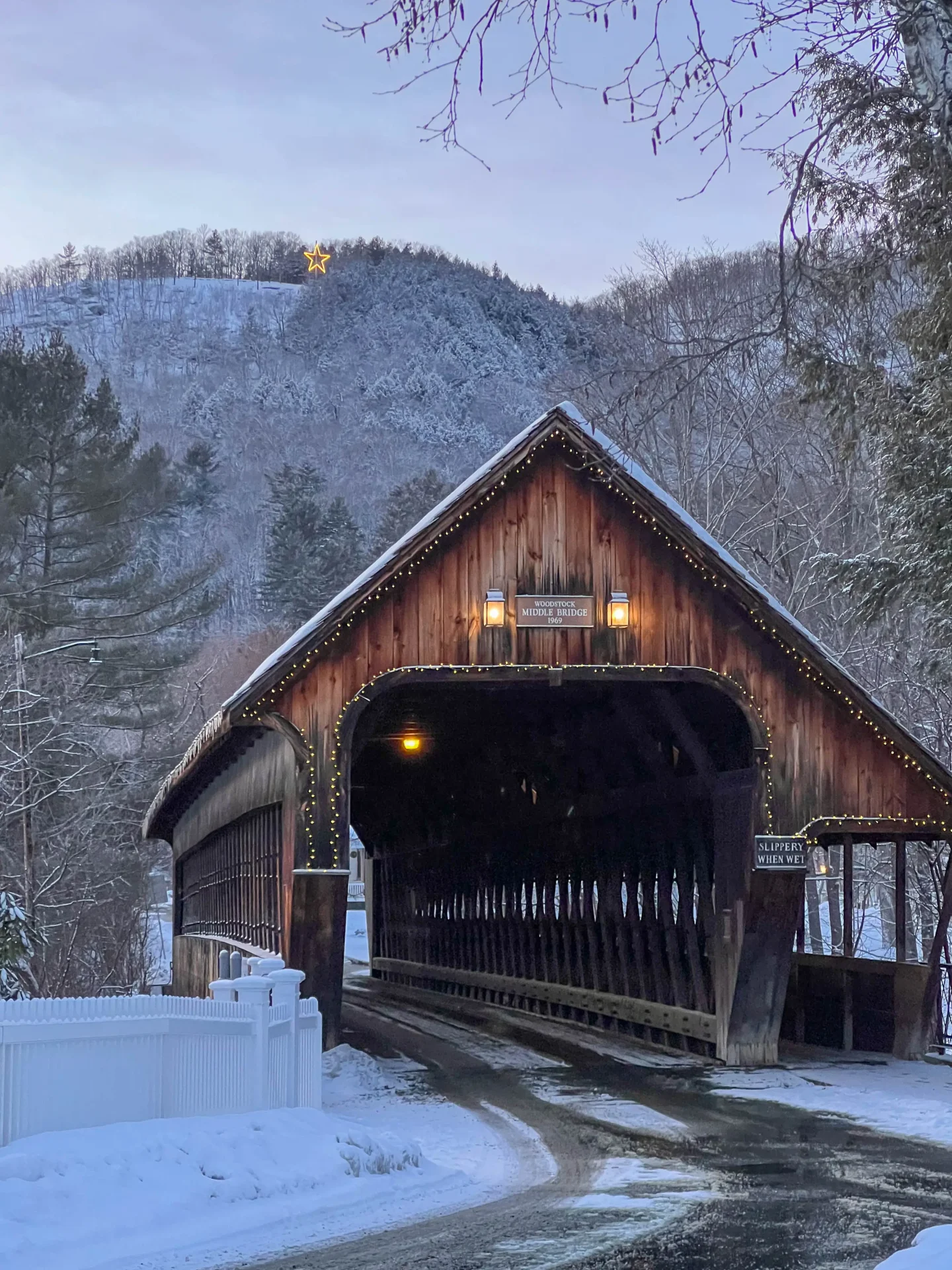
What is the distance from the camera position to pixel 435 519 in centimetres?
1572

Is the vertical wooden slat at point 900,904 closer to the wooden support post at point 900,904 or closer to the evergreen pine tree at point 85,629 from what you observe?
the wooden support post at point 900,904

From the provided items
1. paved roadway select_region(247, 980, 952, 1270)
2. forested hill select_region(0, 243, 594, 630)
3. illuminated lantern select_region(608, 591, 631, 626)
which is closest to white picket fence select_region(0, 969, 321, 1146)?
paved roadway select_region(247, 980, 952, 1270)

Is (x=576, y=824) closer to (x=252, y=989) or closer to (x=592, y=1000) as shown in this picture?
(x=592, y=1000)

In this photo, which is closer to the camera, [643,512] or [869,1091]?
[869,1091]

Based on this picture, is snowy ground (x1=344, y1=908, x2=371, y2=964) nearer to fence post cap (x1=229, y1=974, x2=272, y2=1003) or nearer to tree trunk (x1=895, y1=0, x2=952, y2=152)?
fence post cap (x1=229, y1=974, x2=272, y2=1003)

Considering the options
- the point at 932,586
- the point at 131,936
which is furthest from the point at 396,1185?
the point at 131,936

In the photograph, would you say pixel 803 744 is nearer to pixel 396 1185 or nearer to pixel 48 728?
pixel 396 1185

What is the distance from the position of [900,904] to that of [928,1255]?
11854 mm

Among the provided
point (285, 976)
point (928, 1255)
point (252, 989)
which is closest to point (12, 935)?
point (285, 976)

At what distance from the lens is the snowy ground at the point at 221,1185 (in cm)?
775

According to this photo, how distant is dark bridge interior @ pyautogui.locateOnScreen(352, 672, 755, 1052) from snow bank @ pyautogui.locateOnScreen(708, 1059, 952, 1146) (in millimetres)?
1728

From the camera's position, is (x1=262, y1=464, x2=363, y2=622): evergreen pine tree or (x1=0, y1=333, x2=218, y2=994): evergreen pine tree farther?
(x1=262, y1=464, x2=363, y2=622): evergreen pine tree

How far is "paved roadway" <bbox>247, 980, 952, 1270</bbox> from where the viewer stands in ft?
24.7

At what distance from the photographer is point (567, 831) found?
2202cm
